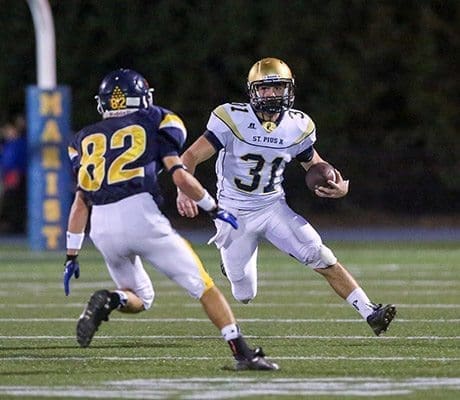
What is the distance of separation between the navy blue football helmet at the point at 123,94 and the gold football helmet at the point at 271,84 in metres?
1.18

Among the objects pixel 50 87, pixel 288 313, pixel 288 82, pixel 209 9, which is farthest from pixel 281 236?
pixel 209 9

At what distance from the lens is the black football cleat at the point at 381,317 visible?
745cm

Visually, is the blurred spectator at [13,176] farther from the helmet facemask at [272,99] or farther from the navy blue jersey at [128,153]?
the navy blue jersey at [128,153]

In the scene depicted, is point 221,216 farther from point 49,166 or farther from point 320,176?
point 49,166

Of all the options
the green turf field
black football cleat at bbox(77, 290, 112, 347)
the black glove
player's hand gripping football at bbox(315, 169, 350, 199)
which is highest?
the black glove

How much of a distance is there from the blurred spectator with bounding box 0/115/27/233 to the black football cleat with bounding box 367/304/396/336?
9.48 meters

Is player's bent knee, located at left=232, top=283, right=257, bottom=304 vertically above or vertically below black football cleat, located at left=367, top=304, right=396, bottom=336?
below

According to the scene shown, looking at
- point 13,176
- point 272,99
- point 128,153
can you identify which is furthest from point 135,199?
point 13,176

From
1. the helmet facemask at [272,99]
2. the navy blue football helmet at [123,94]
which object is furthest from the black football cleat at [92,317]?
the helmet facemask at [272,99]

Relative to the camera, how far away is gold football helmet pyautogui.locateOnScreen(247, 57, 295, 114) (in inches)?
304

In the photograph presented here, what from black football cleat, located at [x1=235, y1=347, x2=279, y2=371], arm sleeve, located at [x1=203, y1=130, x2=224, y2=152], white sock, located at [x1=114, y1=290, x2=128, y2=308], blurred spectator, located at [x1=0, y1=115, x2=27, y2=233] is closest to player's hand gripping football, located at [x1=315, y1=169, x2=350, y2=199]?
arm sleeve, located at [x1=203, y1=130, x2=224, y2=152]

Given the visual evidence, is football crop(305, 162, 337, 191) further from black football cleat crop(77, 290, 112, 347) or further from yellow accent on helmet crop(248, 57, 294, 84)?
black football cleat crop(77, 290, 112, 347)

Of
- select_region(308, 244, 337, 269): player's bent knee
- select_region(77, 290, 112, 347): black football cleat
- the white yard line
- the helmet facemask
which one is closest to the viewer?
the white yard line

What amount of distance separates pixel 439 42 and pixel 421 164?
1827 millimetres
